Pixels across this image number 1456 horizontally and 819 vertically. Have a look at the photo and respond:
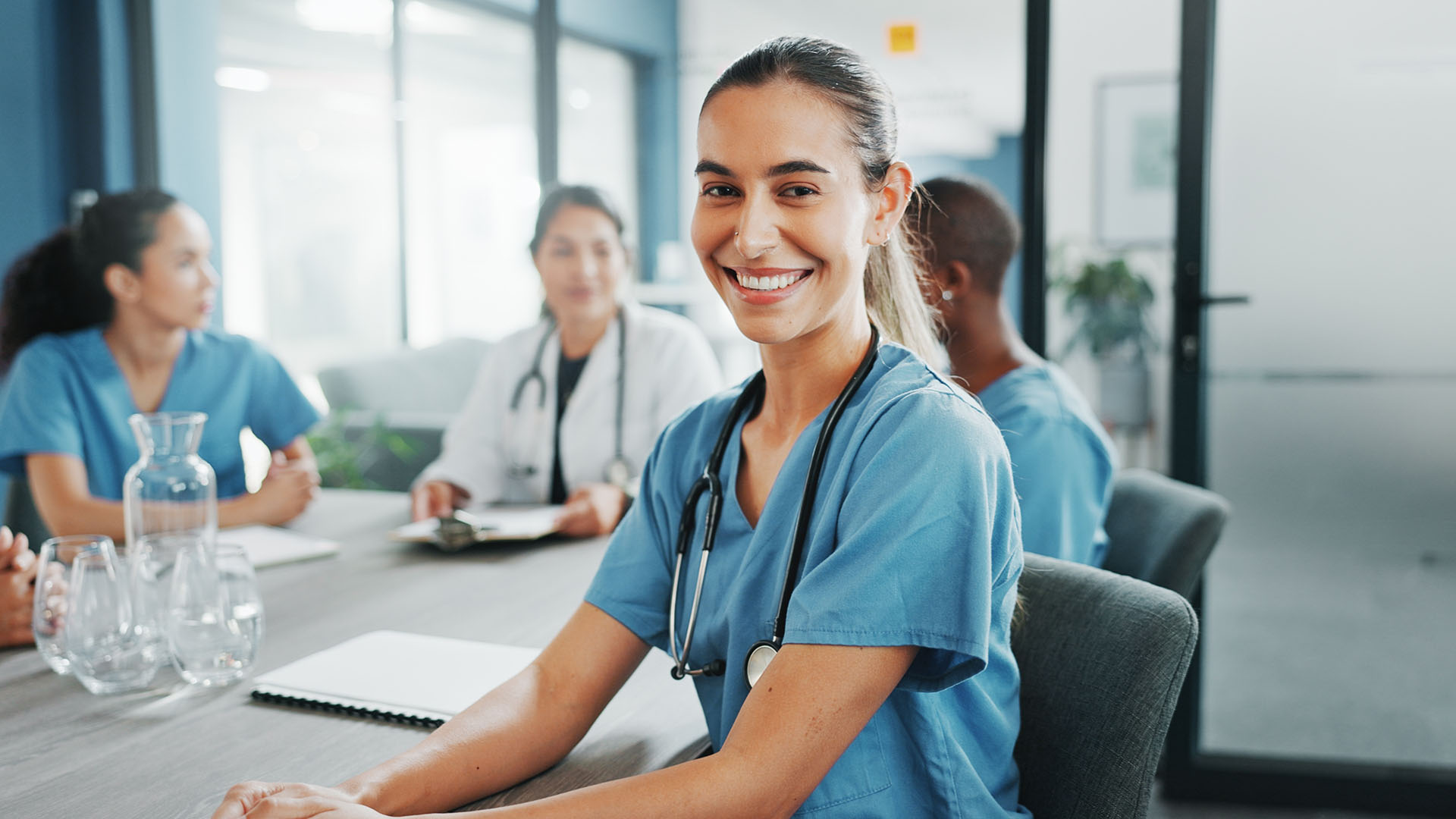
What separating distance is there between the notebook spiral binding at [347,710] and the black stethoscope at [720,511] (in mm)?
243

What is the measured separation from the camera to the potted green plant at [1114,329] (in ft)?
12.6

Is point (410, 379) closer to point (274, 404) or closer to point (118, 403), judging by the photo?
point (274, 404)

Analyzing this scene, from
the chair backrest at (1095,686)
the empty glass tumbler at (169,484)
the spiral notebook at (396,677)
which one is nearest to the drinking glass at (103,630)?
the spiral notebook at (396,677)

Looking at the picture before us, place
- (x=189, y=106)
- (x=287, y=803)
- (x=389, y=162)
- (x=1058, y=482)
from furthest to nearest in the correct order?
(x=389, y=162), (x=189, y=106), (x=1058, y=482), (x=287, y=803)

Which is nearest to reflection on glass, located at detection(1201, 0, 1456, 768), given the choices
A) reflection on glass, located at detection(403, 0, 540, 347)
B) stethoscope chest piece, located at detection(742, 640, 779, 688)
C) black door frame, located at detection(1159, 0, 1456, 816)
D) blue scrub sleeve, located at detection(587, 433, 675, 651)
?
black door frame, located at detection(1159, 0, 1456, 816)

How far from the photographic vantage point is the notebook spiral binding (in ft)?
3.41

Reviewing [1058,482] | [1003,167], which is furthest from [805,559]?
[1003,167]

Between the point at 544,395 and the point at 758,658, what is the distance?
1500mm

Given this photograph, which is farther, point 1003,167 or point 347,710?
point 1003,167

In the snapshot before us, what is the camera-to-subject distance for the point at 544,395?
2322 mm

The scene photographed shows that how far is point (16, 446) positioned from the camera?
1878 millimetres

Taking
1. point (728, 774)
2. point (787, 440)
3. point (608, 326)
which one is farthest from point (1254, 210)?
point (728, 774)

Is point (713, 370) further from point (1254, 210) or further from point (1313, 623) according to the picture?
point (1313, 623)

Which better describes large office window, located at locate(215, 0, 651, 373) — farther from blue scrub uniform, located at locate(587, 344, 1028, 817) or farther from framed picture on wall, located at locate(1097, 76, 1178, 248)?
blue scrub uniform, located at locate(587, 344, 1028, 817)
